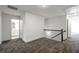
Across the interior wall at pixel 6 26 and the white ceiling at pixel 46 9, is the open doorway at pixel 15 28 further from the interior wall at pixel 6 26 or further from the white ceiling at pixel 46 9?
the white ceiling at pixel 46 9

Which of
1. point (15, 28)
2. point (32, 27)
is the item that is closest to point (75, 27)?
point (32, 27)

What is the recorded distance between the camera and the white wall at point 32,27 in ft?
5.34

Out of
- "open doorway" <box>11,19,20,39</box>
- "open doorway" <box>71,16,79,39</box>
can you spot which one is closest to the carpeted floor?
"open doorway" <box>11,19,20,39</box>

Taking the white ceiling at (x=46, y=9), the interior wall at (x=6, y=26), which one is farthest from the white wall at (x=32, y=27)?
the interior wall at (x=6, y=26)

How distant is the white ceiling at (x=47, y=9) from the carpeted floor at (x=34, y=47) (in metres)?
0.74

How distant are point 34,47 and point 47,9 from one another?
40.5 inches

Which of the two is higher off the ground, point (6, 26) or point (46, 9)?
point (46, 9)

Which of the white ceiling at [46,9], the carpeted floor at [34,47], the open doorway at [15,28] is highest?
the white ceiling at [46,9]

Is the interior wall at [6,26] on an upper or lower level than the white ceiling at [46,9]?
lower

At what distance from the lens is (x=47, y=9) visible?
164 centimetres

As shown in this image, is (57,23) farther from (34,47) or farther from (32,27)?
(34,47)

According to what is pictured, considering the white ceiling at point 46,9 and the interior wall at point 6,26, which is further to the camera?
the white ceiling at point 46,9

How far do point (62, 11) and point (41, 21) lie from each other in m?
0.59
